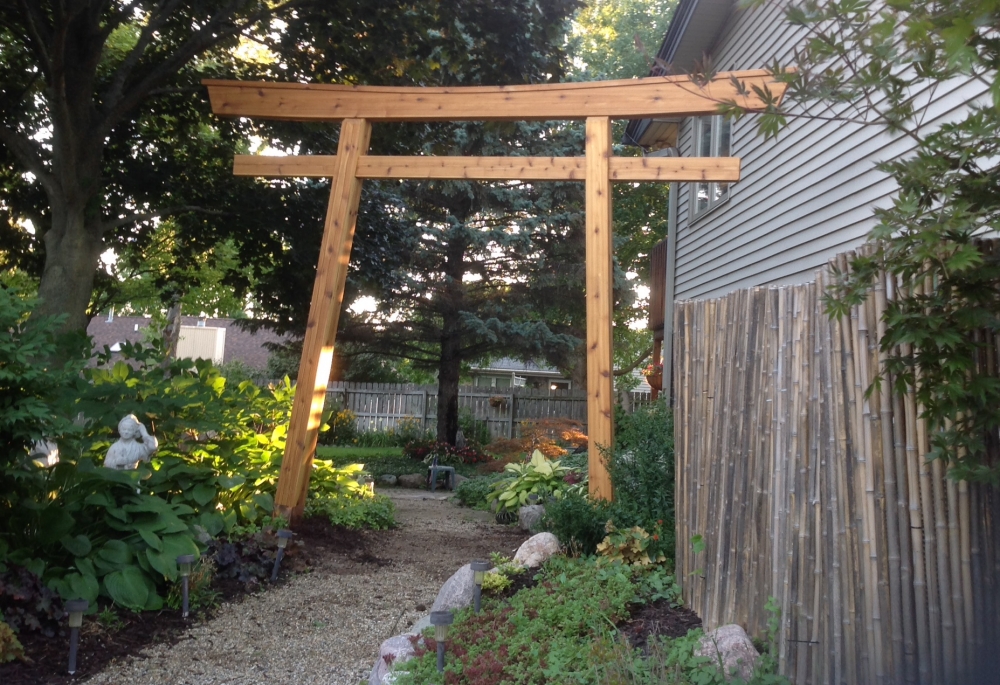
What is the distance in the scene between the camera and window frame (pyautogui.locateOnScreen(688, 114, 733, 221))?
1112 centimetres

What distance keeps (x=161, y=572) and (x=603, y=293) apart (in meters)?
3.77

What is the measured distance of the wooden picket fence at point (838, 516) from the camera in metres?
2.79

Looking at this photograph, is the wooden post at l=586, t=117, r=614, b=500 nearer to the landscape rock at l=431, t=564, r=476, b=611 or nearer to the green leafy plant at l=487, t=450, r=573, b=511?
the landscape rock at l=431, t=564, r=476, b=611

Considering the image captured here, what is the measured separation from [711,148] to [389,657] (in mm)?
9211

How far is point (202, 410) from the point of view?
249 inches

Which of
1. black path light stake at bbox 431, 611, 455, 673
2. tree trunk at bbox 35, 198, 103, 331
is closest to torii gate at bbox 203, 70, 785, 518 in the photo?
tree trunk at bbox 35, 198, 103, 331

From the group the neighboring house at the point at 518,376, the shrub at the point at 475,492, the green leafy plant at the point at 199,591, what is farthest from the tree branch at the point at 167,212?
the neighboring house at the point at 518,376

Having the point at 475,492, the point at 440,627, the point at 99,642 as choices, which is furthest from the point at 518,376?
the point at 440,627

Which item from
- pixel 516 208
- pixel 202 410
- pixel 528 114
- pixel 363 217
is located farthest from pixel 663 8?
pixel 202 410

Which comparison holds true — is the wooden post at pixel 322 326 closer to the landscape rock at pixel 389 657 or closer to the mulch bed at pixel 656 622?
the landscape rock at pixel 389 657

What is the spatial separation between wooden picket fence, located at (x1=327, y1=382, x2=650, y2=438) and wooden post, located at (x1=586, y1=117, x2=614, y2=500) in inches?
502

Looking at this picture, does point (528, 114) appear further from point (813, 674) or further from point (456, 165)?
point (813, 674)

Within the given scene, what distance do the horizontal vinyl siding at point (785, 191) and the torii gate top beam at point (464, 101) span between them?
1.10 metres

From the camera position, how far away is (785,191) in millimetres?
8797
